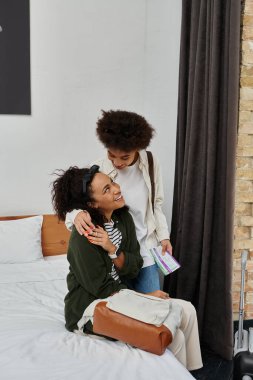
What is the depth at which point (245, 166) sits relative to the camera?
2592 mm

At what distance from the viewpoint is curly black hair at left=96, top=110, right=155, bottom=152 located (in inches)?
75.1

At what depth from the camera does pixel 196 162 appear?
2.58 metres

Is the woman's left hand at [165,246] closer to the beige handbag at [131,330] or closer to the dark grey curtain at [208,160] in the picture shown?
the dark grey curtain at [208,160]

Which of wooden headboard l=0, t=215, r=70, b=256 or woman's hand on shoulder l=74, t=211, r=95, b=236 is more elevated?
woman's hand on shoulder l=74, t=211, r=95, b=236

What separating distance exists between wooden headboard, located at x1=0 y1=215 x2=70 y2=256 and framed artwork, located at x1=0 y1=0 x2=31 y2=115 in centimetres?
83

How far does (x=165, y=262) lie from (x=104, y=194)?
0.53 m

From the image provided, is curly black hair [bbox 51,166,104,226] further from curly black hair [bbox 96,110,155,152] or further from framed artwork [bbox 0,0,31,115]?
framed artwork [bbox 0,0,31,115]

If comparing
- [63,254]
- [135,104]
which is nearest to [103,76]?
[135,104]

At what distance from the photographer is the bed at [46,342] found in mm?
1477

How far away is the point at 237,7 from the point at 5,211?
2106mm

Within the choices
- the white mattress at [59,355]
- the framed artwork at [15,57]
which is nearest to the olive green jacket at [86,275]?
the white mattress at [59,355]

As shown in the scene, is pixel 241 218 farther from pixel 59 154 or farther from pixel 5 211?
pixel 5 211

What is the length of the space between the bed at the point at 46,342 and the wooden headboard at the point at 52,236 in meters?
0.25

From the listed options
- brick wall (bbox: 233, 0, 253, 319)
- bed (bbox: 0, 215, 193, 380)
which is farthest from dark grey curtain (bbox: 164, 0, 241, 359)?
bed (bbox: 0, 215, 193, 380)
